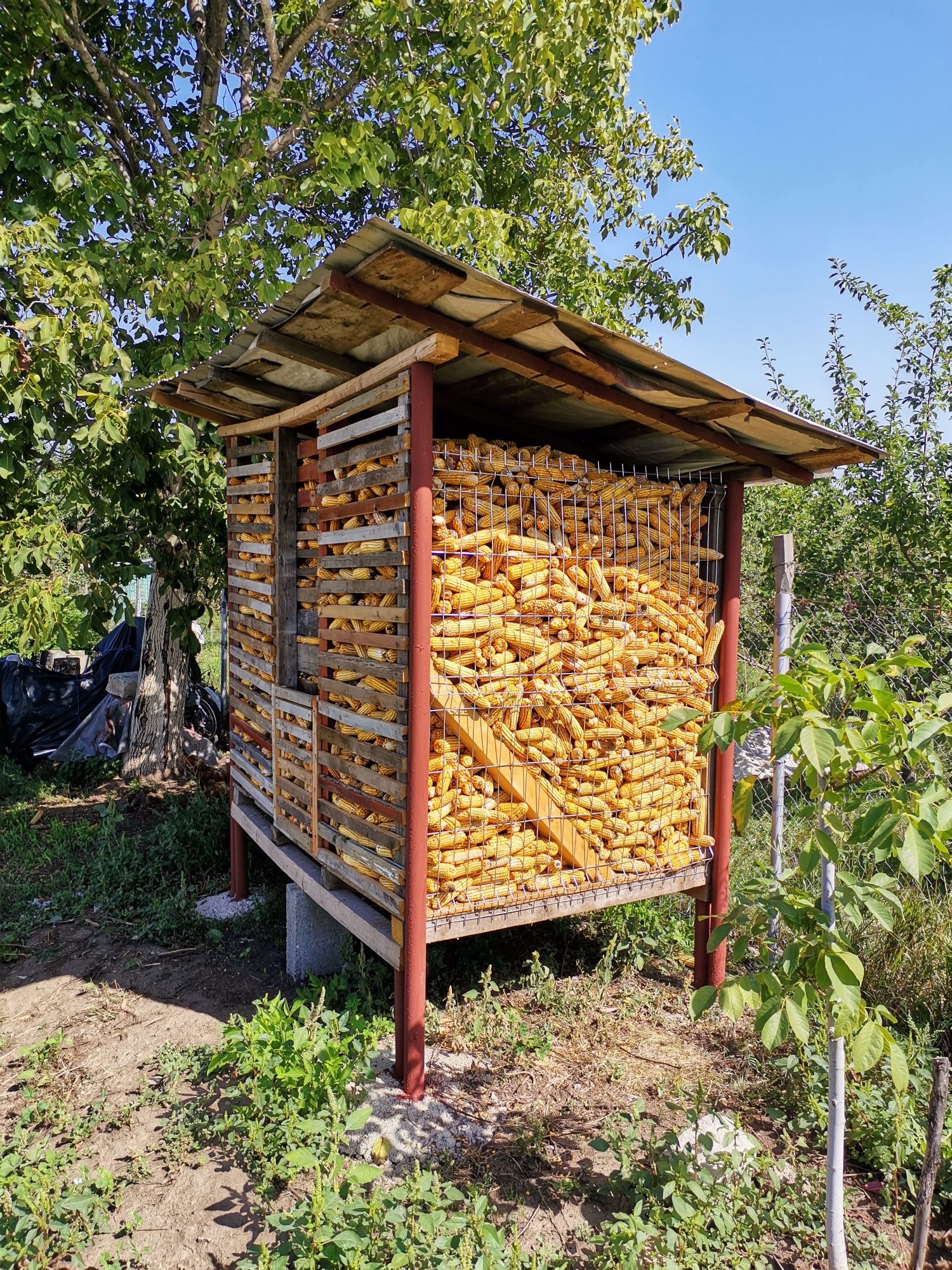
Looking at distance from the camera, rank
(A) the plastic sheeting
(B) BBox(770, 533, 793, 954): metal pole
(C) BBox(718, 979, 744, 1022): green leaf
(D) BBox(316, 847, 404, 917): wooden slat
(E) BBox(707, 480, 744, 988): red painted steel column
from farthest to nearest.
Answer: (A) the plastic sheeting
(E) BBox(707, 480, 744, 988): red painted steel column
(B) BBox(770, 533, 793, 954): metal pole
(D) BBox(316, 847, 404, 917): wooden slat
(C) BBox(718, 979, 744, 1022): green leaf

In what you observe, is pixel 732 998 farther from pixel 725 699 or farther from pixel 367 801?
pixel 725 699

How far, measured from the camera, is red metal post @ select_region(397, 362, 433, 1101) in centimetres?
309

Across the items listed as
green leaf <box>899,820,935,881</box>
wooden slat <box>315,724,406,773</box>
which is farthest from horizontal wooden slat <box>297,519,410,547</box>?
green leaf <box>899,820,935,881</box>

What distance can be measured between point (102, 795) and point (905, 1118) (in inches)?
278

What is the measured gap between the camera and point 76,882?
222 inches

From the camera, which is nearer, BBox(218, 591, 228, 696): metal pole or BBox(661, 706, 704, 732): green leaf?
BBox(661, 706, 704, 732): green leaf

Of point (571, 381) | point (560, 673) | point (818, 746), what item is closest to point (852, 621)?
point (560, 673)

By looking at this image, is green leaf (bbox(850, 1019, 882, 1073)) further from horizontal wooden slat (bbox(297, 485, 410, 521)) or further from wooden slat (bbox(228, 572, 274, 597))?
wooden slat (bbox(228, 572, 274, 597))

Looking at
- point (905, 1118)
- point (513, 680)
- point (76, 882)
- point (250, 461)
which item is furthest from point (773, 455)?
point (76, 882)

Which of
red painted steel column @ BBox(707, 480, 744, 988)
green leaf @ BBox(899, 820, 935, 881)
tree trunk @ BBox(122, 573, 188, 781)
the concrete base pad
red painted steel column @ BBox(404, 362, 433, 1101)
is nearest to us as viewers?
green leaf @ BBox(899, 820, 935, 881)

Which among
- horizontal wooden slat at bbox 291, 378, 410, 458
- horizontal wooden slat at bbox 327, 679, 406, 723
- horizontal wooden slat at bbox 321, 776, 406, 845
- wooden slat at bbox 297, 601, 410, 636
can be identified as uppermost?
horizontal wooden slat at bbox 291, 378, 410, 458

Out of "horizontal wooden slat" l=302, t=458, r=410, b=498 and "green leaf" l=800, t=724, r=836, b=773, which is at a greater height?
"horizontal wooden slat" l=302, t=458, r=410, b=498

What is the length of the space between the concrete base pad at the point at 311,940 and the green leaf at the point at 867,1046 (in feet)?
9.67

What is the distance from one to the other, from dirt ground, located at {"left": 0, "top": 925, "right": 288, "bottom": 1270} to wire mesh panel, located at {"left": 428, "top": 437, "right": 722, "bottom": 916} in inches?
50.9
